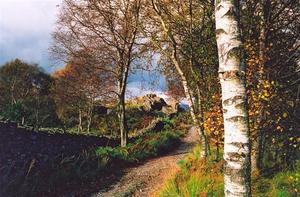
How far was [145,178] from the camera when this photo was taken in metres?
14.1

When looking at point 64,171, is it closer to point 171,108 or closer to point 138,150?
point 138,150

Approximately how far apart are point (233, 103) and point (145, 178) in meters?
9.93

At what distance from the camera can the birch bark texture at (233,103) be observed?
4656mm

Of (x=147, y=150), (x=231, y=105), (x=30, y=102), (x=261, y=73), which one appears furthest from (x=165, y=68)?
(x=30, y=102)

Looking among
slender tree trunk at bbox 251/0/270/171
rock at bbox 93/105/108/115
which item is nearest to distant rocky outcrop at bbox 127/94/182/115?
rock at bbox 93/105/108/115

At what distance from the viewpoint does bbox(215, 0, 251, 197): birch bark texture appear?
466 cm

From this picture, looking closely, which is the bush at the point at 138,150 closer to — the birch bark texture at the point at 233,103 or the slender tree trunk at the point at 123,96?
the slender tree trunk at the point at 123,96

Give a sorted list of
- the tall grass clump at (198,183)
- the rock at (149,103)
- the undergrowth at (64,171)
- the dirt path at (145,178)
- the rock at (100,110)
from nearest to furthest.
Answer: the tall grass clump at (198,183) < the undergrowth at (64,171) < the dirt path at (145,178) < the rock at (100,110) < the rock at (149,103)

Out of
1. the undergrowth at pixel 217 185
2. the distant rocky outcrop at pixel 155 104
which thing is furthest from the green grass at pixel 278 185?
the distant rocky outcrop at pixel 155 104

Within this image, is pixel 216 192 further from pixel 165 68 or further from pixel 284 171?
pixel 165 68

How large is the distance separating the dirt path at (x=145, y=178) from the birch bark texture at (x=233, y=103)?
673 centimetres

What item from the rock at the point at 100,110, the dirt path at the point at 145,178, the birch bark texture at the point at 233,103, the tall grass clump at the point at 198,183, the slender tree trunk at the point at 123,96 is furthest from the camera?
the rock at the point at 100,110

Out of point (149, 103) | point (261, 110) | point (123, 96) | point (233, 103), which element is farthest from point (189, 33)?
point (149, 103)

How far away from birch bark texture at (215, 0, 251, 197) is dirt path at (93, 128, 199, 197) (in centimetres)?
673
